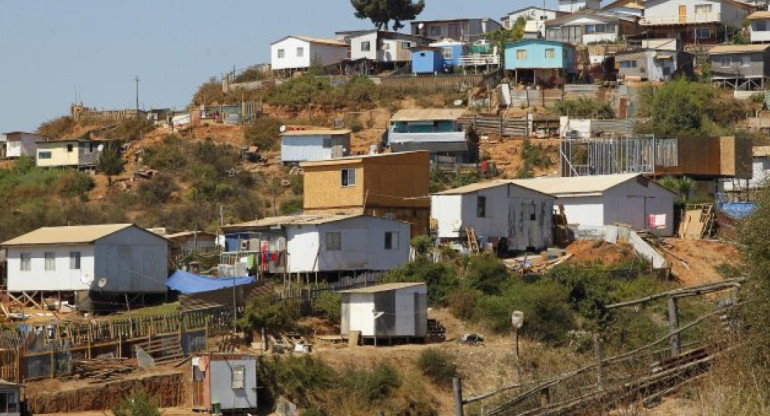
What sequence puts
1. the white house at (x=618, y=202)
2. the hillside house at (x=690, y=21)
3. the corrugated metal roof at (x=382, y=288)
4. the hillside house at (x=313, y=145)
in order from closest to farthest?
the corrugated metal roof at (x=382, y=288)
the white house at (x=618, y=202)
the hillside house at (x=313, y=145)
the hillside house at (x=690, y=21)

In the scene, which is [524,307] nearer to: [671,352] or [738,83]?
[671,352]

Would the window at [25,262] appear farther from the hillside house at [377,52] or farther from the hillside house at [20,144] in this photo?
the hillside house at [377,52]

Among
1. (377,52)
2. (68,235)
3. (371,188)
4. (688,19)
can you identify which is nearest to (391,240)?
(371,188)

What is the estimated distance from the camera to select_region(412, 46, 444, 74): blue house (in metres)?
77.4

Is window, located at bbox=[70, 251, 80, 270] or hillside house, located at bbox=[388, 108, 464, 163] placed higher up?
hillside house, located at bbox=[388, 108, 464, 163]

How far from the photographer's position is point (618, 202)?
163 feet

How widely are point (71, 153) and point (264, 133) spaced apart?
8.09 m

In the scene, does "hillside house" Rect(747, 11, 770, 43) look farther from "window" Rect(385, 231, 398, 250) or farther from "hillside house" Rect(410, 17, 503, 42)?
Result: "window" Rect(385, 231, 398, 250)

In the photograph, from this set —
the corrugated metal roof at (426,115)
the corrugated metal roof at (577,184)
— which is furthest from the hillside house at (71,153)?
the corrugated metal roof at (577,184)

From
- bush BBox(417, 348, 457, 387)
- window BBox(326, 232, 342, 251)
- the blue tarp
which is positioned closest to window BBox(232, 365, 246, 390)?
bush BBox(417, 348, 457, 387)

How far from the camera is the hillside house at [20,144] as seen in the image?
72500 mm

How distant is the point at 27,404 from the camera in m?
31.6

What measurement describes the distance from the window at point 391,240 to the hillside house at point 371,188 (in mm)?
3386

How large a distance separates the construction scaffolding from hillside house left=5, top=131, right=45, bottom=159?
84.2 ft
